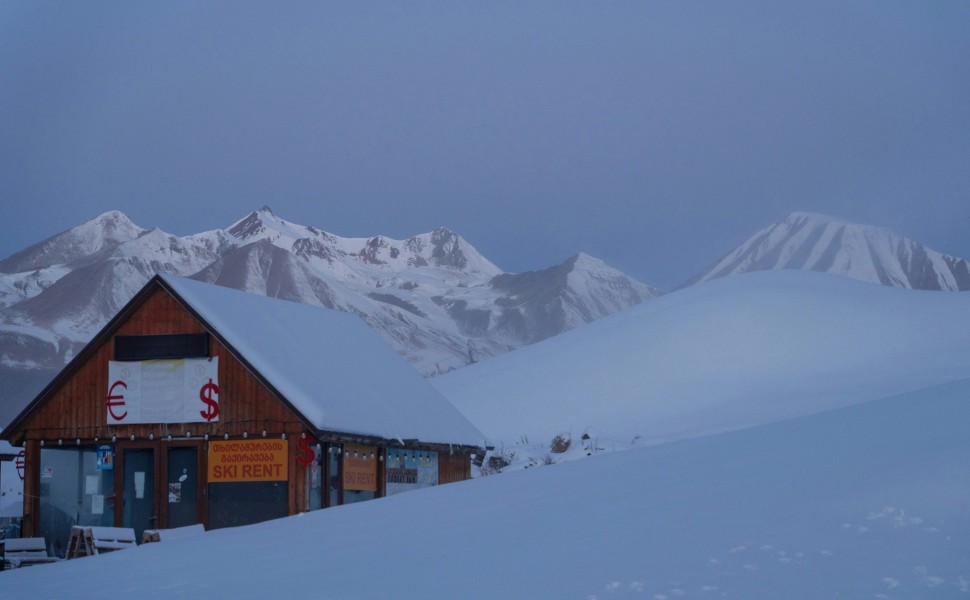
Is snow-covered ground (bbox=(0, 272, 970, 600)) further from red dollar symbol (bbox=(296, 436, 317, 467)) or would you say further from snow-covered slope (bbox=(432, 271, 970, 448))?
snow-covered slope (bbox=(432, 271, 970, 448))

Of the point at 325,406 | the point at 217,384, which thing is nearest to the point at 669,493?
the point at 325,406

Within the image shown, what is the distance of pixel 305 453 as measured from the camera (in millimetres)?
24484

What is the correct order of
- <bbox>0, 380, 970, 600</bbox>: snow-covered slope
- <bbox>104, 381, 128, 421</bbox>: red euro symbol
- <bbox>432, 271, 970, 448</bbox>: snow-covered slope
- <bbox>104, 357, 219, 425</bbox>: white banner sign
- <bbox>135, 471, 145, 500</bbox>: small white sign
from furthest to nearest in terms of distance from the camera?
<bbox>432, 271, 970, 448</bbox>: snow-covered slope → <bbox>104, 381, 128, 421</bbox>: red euro symbol → <bbox>135, 471, 145, 500</bbox>: small white sign → <bbox>104, 357, 219, 425</bbox>: white banner sign → <bbox>0, 380, 970, 600</bbox>: snow-covered slope

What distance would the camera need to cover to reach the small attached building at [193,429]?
81.7 feet

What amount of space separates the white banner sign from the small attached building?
0.02 metres

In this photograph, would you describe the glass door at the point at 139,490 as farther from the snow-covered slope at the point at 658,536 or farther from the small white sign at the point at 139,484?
the snow-covered slope at the point at 658,536

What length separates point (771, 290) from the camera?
70.4 m

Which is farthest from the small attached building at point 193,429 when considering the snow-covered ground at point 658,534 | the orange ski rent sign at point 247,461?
the snow-covered ground at point 658,534

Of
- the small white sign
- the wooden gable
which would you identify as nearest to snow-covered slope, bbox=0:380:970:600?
the wooden gable

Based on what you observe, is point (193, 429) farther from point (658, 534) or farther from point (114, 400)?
point (658, 534)

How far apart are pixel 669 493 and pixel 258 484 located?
472 inches

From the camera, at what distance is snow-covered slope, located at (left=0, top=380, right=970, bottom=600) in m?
10.7

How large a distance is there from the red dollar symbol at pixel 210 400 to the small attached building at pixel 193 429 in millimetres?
29

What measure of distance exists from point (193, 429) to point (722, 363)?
37.1 m
